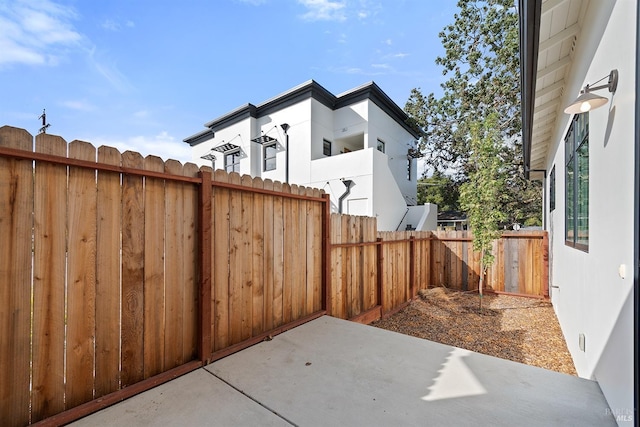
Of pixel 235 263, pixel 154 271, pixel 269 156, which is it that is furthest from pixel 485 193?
pixel 269 156

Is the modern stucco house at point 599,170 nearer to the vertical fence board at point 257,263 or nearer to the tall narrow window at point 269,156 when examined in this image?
the vertical fence board at point 257,263

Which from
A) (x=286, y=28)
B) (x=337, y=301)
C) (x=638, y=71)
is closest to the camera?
(x=638, y=71)

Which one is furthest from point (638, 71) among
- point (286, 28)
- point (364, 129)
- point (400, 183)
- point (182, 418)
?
point (400, 183)

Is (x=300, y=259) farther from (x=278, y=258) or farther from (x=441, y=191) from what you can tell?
(x=441, y=191)

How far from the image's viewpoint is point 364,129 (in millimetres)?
10469

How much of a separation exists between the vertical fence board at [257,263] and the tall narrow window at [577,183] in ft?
10.2

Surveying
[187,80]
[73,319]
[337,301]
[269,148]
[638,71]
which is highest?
[187,80]

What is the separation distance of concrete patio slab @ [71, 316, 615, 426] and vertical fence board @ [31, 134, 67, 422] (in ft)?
0.95

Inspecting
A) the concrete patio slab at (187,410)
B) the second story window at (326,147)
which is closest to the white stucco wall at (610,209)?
the concrete patio slab at (187,410)

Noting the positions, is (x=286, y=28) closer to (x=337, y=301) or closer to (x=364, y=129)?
(x=364, y=129)

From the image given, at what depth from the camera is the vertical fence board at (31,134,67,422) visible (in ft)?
5.12

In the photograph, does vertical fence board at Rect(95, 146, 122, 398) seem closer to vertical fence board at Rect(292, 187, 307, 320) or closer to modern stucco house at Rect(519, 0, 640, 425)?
vertical fence board at Rect(292, 187, 307, 320)

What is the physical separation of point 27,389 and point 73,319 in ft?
1.25

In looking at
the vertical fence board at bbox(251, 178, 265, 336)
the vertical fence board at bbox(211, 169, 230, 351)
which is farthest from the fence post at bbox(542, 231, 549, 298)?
the vertical fence board at bbox(211, 169, 230, 351)
